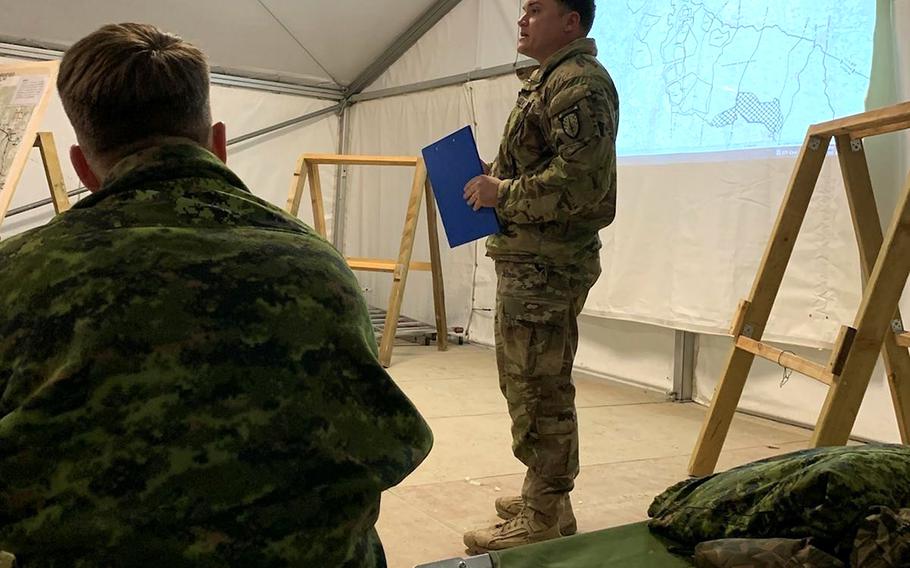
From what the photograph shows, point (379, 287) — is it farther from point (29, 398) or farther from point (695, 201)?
point (29, 398)

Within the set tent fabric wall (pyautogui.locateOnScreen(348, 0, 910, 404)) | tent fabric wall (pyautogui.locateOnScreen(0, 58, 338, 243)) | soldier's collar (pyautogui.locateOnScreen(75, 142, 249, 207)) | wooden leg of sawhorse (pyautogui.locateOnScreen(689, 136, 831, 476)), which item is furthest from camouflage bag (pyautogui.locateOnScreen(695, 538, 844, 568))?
tent fabric wall (pyautogui.locateOnScreen(0, 58, 338, 243))

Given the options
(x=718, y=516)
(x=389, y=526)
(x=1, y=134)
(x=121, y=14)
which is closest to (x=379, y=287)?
(x=121, y=14)

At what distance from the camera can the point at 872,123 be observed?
74.7 inches

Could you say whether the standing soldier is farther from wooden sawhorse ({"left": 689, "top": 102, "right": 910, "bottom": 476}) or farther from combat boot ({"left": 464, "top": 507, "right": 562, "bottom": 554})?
wooden sawhorse ({"left": 689, "top": 102, "right": 910, "bottom": 476})

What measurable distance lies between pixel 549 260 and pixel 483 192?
Answer: 0.22 meters

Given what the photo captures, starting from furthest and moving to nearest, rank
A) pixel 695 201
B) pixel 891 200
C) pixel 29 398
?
pixel 695 201
pixel 891 200
pixel 29 398

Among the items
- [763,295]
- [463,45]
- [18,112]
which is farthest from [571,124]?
[463,45]

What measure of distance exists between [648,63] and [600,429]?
157 cm

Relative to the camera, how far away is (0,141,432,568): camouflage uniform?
0.68m

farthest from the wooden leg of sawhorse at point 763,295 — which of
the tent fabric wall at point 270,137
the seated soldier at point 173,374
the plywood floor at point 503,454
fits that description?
the tent fabric wall at point 270,137

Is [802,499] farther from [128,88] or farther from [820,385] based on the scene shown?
[820,385]

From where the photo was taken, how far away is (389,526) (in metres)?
1.89

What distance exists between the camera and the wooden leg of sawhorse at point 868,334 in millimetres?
1805

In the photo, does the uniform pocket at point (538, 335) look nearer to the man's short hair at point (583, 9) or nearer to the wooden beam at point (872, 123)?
the man's short hair at point (583, 9)
